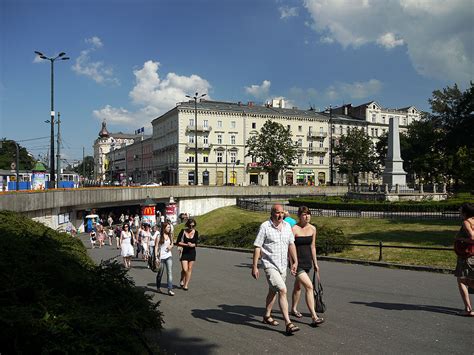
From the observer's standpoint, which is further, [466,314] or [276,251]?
[466,314]

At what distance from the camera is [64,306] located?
13.6ft

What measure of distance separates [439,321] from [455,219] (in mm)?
19981

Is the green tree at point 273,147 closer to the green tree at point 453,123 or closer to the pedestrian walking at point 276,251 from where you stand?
the green tree at point 453,123

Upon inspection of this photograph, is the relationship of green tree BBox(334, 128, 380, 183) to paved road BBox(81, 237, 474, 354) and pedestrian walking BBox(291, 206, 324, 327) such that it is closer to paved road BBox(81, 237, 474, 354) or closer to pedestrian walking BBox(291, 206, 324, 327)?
paved road BBox(81, 237, 474, 354)

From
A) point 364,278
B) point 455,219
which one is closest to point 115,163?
point 455,219

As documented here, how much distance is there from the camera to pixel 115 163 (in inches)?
5945

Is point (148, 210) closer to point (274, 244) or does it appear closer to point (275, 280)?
point (274, 244)

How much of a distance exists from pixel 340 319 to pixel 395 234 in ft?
47.8

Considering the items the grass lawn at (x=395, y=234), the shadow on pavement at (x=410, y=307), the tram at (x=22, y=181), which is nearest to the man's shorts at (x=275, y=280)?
the shadow on pavement at (x=410, y=307)

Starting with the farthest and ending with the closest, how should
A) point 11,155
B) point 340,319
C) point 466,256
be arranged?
point 11,155, point 340,319, point 466,256

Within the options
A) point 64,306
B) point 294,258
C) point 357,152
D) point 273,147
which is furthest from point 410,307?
point 357,152

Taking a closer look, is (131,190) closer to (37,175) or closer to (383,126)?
(37,175)

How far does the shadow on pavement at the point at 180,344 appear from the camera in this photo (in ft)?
20.0

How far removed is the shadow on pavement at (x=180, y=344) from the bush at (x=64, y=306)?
3.78ft
